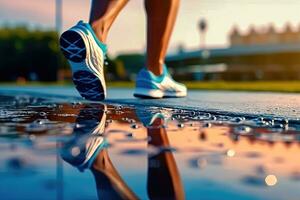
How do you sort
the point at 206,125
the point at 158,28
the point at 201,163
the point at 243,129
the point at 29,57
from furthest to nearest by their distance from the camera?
the point at 29,57 < the point at 158,28 < the point at 206,125 < the point at 243,129 < the point at 201,163

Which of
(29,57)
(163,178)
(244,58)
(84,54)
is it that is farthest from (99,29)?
(244,58)

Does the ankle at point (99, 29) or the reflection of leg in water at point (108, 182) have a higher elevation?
the ankle at point (99, 29)

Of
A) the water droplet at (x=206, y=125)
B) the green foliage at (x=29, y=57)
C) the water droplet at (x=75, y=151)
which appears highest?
the green foliage at (x=29, y=57)

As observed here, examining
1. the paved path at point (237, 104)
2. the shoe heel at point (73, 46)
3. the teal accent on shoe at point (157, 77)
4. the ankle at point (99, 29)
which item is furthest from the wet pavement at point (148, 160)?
the teal accent on shoe at point (157, 77)

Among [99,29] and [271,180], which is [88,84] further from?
[271,180]

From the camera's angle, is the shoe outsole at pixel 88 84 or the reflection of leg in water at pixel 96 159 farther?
the shoe outsole at pixel 88 84

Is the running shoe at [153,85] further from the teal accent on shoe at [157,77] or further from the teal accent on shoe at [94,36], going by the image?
the teal accent on shoe at [94,36]

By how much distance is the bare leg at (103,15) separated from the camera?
2.42 meters

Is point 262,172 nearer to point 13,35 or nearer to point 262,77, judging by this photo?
point 262,77

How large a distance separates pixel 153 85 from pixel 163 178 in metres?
2.14

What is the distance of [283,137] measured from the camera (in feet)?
4.28

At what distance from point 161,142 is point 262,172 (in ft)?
1.18

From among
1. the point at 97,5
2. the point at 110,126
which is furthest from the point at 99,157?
the point at 97,5

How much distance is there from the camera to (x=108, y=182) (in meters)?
0.75
